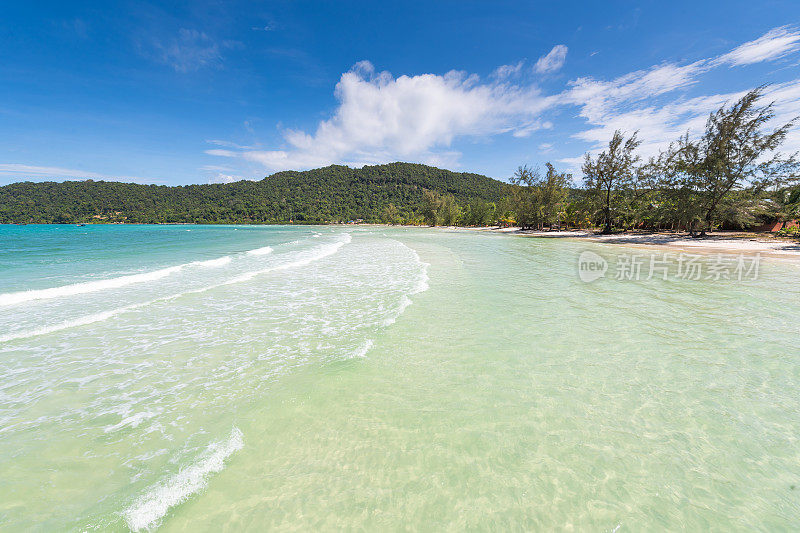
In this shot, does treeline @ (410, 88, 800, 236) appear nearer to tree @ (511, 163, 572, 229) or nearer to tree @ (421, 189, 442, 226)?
tree @ (511, 163, 572, 229)

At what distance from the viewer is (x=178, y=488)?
3.20m

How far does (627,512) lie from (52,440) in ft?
23.3

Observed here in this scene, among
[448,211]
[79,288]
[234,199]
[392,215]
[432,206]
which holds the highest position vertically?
[234,199]

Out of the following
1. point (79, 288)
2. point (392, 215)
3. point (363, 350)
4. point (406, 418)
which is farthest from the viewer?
point (392, 215)

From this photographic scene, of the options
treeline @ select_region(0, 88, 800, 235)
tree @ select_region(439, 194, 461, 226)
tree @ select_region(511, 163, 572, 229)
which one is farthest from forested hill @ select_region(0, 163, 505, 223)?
tree @ select_region(511, 163, 572, 229)

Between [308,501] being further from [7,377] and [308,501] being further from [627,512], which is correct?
[7,377]

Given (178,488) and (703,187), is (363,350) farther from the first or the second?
(703,187)

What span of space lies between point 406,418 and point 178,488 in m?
2.72

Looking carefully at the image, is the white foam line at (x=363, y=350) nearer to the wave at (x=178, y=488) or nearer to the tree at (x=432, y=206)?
the wave at (x=178, y=488)

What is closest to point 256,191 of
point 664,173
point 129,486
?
point 664,173

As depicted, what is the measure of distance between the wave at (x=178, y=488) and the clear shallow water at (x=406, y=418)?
0.07 ft

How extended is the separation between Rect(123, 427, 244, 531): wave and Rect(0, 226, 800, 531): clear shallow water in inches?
0.9

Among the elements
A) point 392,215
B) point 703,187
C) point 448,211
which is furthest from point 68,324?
point 392,215

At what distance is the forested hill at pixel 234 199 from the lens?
145m
